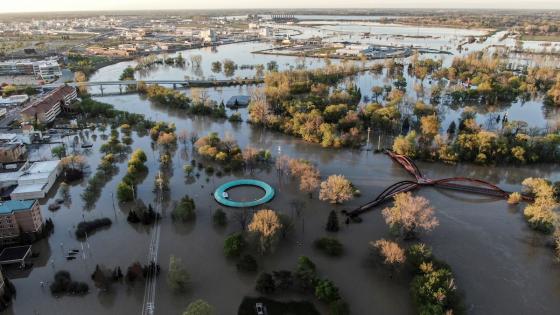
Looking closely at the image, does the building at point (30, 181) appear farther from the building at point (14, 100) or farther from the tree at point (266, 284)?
the building at point (14, 100)

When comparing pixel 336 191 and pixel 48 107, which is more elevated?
pixel 48 107

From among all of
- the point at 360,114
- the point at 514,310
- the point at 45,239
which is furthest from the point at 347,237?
the point at 360,114

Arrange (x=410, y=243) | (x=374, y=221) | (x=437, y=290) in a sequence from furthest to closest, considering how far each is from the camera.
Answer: (x=374, y=221) → (x=410, y=243) → (x=437, y=290)

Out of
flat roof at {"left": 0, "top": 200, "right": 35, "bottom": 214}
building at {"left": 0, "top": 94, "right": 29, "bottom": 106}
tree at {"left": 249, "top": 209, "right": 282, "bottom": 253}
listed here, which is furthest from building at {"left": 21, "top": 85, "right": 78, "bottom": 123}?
tree at {"left": 249, "top": 209, "right": 282, "bottom": 253}

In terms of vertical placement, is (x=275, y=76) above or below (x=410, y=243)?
above

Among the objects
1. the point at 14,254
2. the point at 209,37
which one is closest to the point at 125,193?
the point at 14,254

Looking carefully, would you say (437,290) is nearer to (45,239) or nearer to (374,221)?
(374,221)

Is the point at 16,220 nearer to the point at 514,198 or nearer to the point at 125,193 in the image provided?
the point at 125,193
